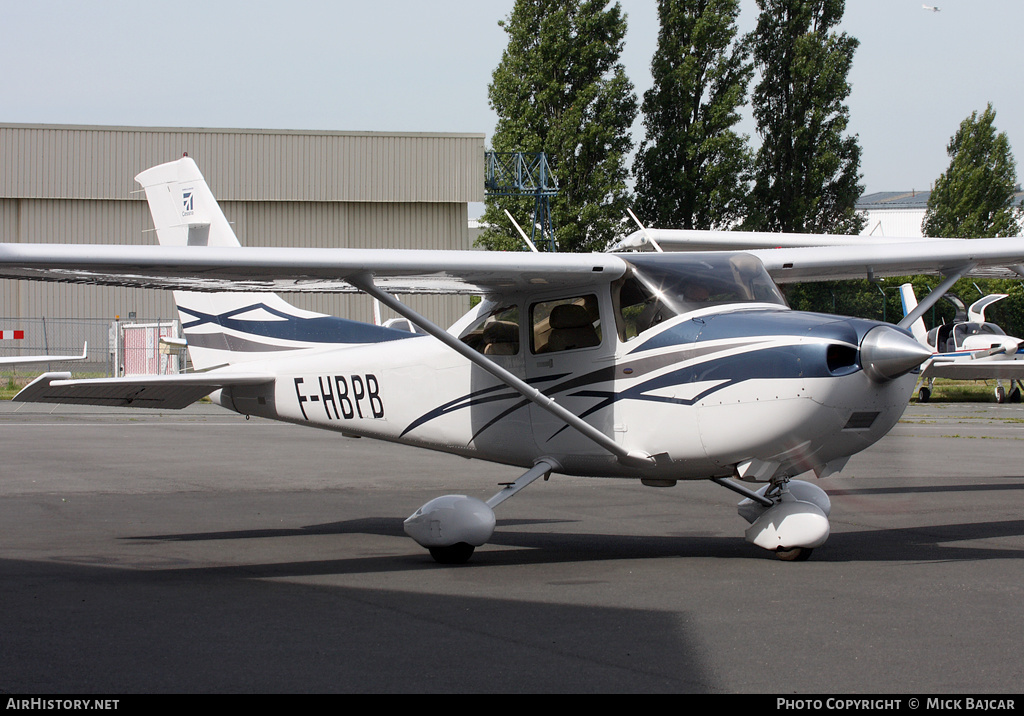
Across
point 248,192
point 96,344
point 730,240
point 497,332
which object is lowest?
point 96,344

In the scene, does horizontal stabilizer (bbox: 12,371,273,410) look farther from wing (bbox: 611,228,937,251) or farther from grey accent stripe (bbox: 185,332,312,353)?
wing (bbox: 611,228,937,251)

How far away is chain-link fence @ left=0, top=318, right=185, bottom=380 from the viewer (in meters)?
33.0

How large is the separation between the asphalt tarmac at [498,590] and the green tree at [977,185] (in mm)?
44576

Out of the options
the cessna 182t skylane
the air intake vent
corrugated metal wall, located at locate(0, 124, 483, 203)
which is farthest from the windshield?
corrugated metal wall, located at locate(0, 124, 483, 203)

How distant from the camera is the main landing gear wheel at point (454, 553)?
288 inches

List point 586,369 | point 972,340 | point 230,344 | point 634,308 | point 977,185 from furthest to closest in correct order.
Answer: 1. point 977,185
2. point 972,340
3. point 230,344
4. point 586,369
5. point 634,308

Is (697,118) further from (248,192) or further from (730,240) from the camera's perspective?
(730,240)

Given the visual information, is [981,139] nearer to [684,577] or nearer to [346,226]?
[346,226]

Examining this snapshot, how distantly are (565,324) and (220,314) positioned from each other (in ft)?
12.8

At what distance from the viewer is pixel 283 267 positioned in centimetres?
694

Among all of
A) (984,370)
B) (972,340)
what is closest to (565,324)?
(984,370)

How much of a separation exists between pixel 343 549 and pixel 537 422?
1.76 meters

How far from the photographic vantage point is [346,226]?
4016cm
